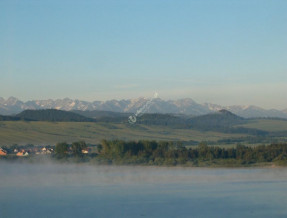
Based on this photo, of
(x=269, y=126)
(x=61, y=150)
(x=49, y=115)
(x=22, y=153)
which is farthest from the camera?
(x=269, y=126)

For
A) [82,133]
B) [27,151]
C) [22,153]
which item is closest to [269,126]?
[82,133]

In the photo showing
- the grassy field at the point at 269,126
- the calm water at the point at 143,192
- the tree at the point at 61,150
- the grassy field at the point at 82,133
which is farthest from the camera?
the grassy field at the point at 269,126

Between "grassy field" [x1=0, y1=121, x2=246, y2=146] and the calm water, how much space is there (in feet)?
78.7

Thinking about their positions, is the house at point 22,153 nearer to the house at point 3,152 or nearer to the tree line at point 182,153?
the house at point 3,152

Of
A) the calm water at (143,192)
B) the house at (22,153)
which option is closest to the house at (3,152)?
the house at (22,153)

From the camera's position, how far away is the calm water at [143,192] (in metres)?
19.0

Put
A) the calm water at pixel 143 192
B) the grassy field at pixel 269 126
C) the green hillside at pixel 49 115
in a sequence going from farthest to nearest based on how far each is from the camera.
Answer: the green hillside at pixel 49 115
the grassy field at pixel 269 126
the calm water at pixel 143 192

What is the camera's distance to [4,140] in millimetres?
54656

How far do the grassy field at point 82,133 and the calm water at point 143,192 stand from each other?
24.0 meters

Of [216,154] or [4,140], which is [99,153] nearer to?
[216,154]

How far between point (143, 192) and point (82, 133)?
4058 centimetres

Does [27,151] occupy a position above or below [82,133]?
below

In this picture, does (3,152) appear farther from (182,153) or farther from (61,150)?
(182,153)

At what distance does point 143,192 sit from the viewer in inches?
918
